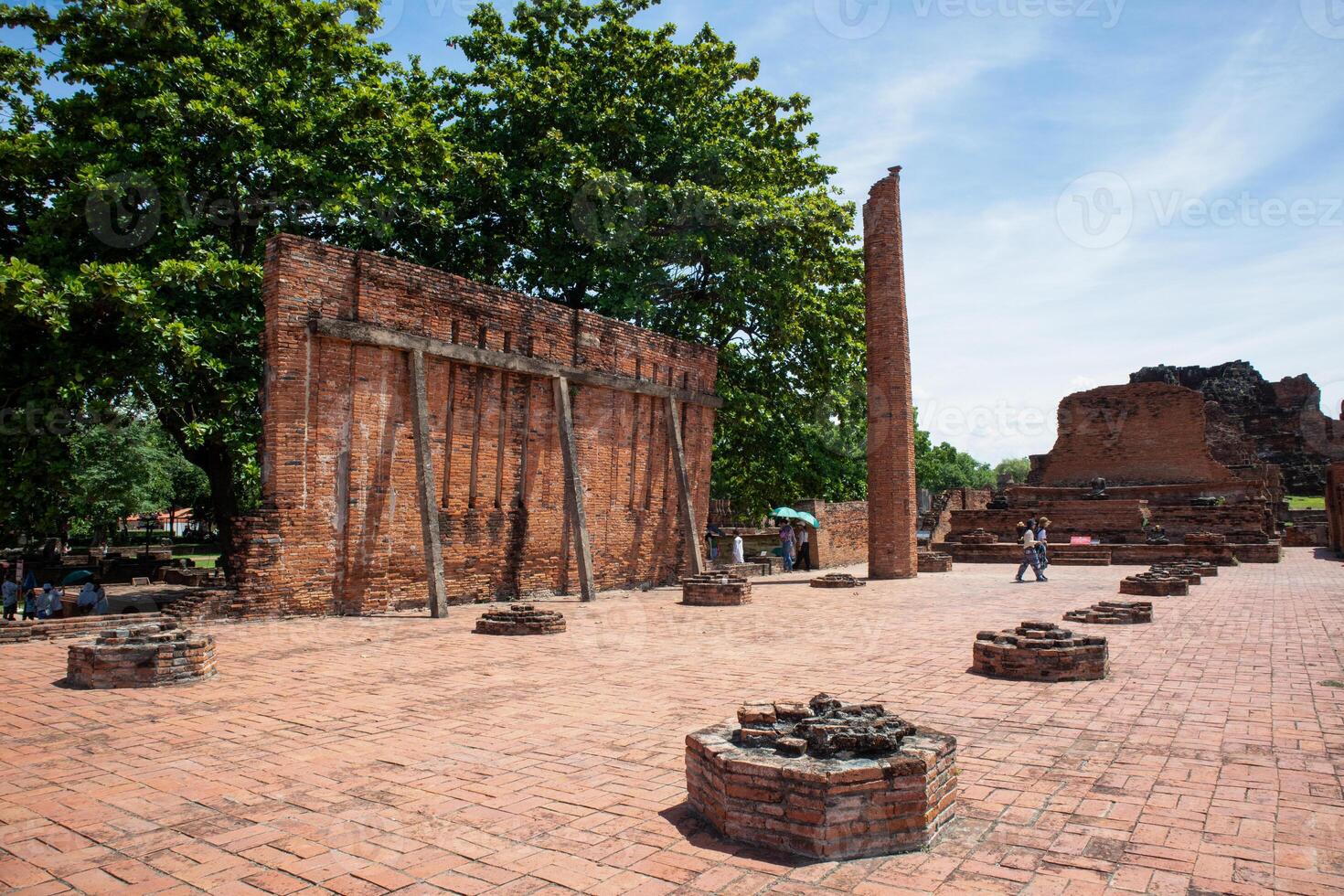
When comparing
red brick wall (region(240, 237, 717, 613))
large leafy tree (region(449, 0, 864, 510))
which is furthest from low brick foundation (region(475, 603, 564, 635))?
large leafy tree (region(449, 0, 864, 510))

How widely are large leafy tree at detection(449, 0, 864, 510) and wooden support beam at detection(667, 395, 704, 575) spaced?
8.14 ft

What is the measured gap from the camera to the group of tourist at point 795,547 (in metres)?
22.0

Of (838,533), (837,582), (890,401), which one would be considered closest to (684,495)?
(837,582)

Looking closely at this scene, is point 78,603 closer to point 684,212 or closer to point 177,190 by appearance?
point 177,190

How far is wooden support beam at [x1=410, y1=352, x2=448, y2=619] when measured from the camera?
37.1ft

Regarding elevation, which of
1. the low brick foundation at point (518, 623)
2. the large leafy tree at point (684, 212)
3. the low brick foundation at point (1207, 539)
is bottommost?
the low brick foundation at point (518, 623)

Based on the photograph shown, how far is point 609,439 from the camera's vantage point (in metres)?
15.9

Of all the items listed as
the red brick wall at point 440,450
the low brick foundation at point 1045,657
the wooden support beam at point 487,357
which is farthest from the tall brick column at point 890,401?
the low brick foundation at point 1045,657

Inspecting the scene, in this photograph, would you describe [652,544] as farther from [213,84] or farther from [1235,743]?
[1235,743]

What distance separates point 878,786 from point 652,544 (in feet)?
44.0

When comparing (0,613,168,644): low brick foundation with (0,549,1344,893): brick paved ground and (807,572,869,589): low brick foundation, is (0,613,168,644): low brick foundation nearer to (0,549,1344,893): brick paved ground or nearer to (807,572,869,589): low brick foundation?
(0,549,1344,893): brick paved ground

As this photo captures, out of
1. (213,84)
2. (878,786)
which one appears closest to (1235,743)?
(878,786)

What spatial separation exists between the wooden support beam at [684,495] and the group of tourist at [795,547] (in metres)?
5.18

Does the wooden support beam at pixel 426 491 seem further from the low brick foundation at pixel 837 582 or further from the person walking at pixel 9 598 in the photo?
the person walking at pixel 9 598
